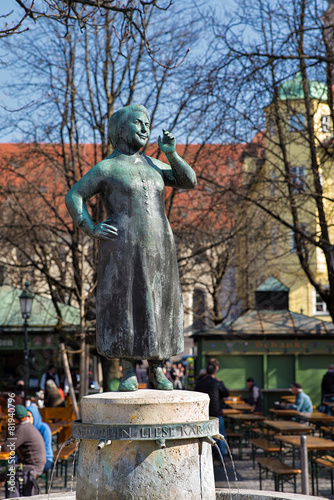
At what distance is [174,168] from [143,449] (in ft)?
6.41

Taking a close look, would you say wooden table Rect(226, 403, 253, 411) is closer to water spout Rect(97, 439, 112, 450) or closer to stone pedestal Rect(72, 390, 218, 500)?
stone pedestal Rect(72, 390, 218, 500)

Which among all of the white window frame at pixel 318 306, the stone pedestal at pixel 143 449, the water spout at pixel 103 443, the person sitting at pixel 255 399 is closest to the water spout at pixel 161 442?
the stone pedestal at pixel 143 449

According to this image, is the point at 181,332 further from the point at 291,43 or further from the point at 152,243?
the point at 291,43

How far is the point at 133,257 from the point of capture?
4875mm

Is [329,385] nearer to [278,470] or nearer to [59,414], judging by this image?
[59,414]

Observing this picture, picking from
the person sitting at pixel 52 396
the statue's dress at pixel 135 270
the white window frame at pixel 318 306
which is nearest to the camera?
the statue's dress at pixel 135 270

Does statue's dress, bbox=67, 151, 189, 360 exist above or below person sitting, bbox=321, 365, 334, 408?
above

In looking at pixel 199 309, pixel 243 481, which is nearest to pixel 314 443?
pixel 243 481

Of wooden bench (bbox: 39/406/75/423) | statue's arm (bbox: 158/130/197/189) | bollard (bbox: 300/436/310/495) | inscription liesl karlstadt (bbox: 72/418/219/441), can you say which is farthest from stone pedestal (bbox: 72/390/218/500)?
wooden bench (bbox: 39/406/75/423)

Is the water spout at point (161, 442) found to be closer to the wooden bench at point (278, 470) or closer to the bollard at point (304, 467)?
the bollard at point (304, 467)

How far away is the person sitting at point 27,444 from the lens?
351 inches

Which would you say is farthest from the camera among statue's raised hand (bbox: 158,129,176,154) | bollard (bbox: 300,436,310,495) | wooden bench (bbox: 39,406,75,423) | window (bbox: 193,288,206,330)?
window (bbox: 193,288,206,330)

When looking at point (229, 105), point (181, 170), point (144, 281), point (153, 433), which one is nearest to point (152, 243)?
point (144, 281)

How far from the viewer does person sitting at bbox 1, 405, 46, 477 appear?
8.91 m
